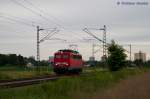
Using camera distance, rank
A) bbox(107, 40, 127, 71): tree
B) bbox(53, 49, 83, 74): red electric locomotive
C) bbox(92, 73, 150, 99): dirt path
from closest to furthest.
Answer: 1. bbox(92, 73, 150, 99): dirt path
2. bbox(53, 49, 83, 74): red electric locomotive
3. bbox(107, 40, 127, 71): tree

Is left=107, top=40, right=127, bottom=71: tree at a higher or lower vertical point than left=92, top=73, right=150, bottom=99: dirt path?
higher

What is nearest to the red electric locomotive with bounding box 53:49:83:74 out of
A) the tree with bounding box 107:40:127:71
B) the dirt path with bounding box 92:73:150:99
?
the tree with bounding box 107:40:127:71

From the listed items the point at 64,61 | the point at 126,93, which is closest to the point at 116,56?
the point at 64,61

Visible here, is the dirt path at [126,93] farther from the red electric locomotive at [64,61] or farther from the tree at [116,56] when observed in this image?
the tree at [116,56]

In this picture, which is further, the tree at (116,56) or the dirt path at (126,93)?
the tree at (116,56)

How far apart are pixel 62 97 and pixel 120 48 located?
4809 centimetres

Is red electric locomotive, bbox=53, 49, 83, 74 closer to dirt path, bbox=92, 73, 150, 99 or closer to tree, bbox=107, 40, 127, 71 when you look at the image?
tree, bbox=107, 40, 127, 71

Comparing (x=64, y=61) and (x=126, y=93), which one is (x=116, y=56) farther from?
(x=126, y=93)

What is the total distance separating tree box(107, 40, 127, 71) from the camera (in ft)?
219

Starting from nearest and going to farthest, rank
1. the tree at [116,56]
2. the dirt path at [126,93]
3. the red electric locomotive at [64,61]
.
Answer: the dirt path at [126,93]
the red electric locomotive at [64,61]
the tree at [116,56]

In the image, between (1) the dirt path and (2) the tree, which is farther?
(2) the tree

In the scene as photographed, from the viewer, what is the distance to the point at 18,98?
18094mm

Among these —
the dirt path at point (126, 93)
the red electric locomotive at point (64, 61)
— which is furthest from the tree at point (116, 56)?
the dirt path at point (126, 93)

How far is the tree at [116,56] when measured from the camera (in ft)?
219
